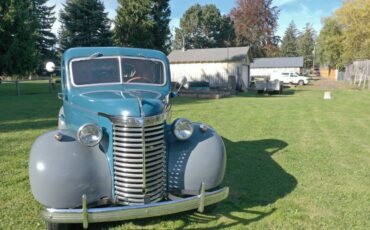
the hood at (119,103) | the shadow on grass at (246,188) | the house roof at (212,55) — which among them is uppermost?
the house roof at (212,55)

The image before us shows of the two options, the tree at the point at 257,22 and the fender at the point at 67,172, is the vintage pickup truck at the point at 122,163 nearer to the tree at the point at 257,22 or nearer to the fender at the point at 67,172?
the fender at the point at 67,172

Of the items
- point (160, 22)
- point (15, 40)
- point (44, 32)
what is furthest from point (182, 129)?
point (44, 32)

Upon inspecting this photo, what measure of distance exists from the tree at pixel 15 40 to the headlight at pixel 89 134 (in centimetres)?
2342

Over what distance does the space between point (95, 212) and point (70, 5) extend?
3338 cm

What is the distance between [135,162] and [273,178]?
3209 mm

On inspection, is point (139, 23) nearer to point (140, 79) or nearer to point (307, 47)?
point (140, 79)

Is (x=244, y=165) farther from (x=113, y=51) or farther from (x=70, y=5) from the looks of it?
(x=70, y=5)

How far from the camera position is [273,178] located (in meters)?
6.08

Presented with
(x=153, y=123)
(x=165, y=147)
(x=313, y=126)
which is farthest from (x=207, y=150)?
(x=313, y=126)

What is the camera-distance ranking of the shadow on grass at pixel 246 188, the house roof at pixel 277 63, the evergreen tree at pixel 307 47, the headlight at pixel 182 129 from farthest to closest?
the evergreen tree at pixel 307 47, the house roof at pixel 277 63, the shadow on grass at pixel 246 188, the headlight at pixel 182 129

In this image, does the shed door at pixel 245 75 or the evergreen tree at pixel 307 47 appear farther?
the evergreen tree at pixel 307 47

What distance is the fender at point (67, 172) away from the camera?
3516 millimetres

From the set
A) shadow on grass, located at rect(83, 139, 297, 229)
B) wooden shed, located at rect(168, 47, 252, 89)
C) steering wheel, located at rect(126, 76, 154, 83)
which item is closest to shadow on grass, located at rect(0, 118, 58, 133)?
shadow on grass, located at rect(83, 139, 297, 229)

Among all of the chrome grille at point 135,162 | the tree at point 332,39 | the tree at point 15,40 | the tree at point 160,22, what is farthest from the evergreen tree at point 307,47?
the chrome grille at point 135,162
